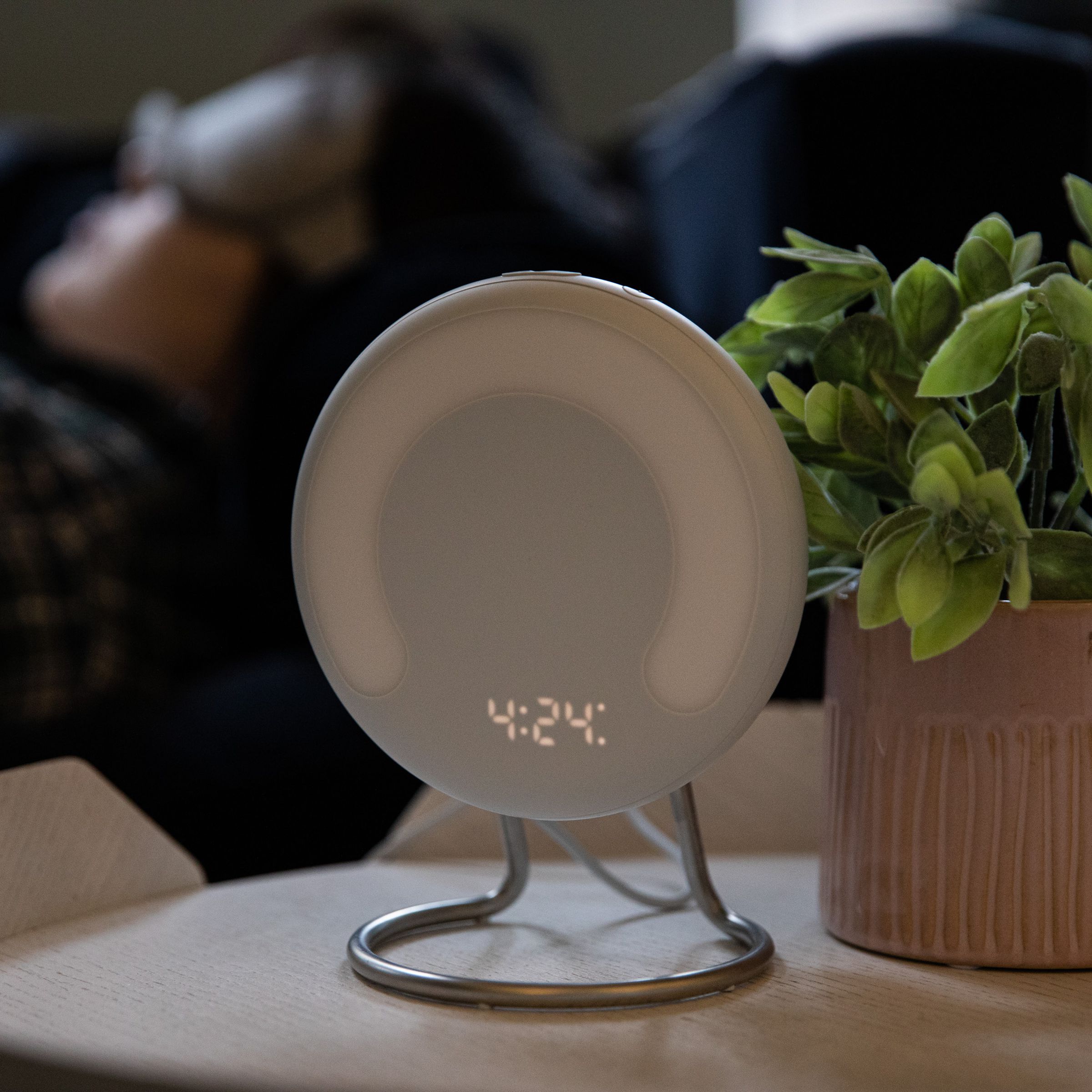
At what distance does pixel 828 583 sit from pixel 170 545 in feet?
2.65

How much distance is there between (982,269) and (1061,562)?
0.39 ft

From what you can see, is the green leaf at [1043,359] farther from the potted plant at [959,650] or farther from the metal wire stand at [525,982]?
the metal wire stand at [525,982]

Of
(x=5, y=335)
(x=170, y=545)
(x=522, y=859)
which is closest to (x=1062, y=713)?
(x=522, y=859)

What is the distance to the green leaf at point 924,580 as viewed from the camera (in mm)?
424

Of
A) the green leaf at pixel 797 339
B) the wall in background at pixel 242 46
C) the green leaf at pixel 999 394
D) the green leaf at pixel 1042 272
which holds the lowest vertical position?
the green leaf at pixel 999 394

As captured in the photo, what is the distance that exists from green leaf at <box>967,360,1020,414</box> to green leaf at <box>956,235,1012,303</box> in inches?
1.2

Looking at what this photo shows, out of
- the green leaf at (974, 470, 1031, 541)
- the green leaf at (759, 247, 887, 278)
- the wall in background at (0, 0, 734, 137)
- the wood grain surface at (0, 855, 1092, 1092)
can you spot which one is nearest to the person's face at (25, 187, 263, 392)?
the wall in background at (0, 0, 734, 137)

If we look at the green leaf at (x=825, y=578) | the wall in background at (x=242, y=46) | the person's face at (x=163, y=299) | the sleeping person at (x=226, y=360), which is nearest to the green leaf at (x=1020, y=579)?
the green leaf at (x=825, y=578)

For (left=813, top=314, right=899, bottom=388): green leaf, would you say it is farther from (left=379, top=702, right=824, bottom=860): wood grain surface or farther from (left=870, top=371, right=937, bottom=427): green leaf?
(left=379, top=702, right=824, bottom=860): wood grain surface

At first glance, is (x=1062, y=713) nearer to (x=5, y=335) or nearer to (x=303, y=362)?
(x=303, y=362)

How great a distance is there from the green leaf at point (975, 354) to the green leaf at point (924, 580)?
0.05m

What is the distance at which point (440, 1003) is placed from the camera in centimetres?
47

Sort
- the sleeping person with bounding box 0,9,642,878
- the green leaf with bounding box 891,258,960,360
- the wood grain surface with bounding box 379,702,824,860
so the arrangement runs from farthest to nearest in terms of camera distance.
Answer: the sleeping person with bounding box 0,9,642,878 → the wood grain surface with bounding box 379,702,824,860 → the green leaf with bounding box 891,258,960,360

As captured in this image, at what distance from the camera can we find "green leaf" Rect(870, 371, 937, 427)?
0.48 meters
